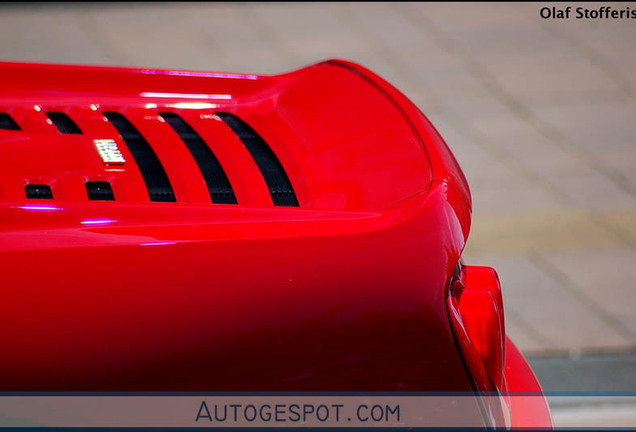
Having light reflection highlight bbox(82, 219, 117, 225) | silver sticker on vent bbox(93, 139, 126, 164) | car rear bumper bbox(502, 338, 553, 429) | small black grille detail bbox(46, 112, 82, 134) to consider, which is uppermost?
small black grille detail bbox(46, 112, 82, 134)

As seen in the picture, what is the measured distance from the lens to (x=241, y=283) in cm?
120

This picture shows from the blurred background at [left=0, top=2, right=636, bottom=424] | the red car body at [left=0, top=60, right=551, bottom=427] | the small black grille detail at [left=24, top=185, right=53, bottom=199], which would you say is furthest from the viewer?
the blurred background at [left=0, top=2, right=636, bottom=424]

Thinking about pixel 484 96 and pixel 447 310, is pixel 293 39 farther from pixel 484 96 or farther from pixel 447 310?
pixel 447 310

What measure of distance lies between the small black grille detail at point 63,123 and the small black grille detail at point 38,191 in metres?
0.22

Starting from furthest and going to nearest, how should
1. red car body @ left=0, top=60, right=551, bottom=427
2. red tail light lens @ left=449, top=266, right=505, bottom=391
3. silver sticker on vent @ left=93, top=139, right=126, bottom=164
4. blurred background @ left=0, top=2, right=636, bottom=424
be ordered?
blurred background @ left=0, top=2, right=636, bottom=424 → silver sticker on vent @ left=93, top=139, right=126, bottom=164 → red tail light lens @ left=449, top=266, right=505, bottom=391 → red car body @ left=0, top=60, right=551, bottom=427

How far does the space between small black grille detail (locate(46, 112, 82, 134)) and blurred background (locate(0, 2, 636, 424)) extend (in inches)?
59.2

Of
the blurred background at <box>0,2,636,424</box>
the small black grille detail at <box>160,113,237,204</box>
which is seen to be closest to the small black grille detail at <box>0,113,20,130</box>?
the small black grille detail at <box>160,113,237,204</box>

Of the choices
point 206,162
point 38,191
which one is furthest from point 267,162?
point 38,191

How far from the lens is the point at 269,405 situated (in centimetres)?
126

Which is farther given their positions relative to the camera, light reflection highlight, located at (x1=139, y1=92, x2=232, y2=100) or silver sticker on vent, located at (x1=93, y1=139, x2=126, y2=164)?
light reflection highlight, located at (x1=139, y1=92, x2=232, y2=100)

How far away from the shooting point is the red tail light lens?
1.30m

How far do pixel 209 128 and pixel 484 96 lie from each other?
2771 mm

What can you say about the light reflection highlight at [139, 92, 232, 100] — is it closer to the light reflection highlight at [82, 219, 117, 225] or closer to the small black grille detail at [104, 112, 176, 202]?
the small black grille detail at [104, 112, 176, 202]

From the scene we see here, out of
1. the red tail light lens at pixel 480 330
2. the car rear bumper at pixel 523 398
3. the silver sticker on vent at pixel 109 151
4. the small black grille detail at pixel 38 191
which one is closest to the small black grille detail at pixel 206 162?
the silver sticker on vent at pixel 109 151
